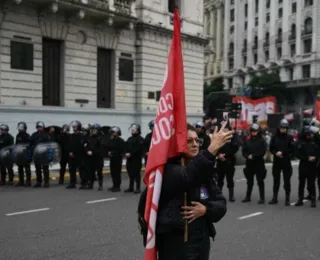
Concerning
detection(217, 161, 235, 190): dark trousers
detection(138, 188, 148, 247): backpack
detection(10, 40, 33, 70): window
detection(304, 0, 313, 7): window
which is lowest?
detection(217, 161, 235, 190): dark trousers

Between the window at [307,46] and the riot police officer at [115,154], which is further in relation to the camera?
the window at [307,46]

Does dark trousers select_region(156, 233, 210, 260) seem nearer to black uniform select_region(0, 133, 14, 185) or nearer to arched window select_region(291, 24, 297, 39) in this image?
black uniform select_region(0, 133, 14, 185)

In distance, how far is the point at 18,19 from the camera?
68.7 ft

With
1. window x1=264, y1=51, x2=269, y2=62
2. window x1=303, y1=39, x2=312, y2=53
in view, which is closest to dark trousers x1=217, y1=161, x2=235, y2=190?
window x1=303, y1=39, x2=312, y2=53

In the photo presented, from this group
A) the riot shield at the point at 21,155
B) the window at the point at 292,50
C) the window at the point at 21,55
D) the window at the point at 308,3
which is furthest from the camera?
the window at the point at 292,50

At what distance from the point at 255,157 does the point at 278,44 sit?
229ft

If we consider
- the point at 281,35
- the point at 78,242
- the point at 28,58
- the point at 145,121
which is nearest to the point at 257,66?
the point at 281,35

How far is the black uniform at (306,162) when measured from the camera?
11406mm

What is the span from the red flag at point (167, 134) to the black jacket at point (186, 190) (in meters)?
0.06

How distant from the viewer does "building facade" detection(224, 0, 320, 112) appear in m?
70.2

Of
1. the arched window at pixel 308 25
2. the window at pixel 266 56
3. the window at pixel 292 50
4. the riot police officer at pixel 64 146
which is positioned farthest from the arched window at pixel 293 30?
the riot police officer at pixel 64 146

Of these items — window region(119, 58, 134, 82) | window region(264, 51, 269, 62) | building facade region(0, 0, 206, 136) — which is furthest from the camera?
window region(264, 51, 269, 62)

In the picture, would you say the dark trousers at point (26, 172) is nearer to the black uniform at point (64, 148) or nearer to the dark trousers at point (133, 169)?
the black uniform at point (64, 148)

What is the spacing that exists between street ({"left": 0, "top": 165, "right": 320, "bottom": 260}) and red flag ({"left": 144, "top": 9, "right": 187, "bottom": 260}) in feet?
10.6
